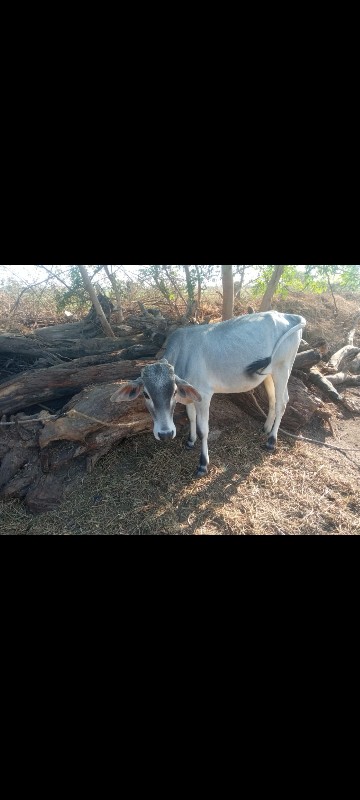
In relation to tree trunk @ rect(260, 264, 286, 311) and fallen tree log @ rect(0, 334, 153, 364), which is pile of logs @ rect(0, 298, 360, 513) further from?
tree trunk @ rect(260, 264, 286, 311)

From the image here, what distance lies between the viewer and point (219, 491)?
4.61m

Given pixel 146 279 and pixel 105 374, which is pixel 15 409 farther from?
pixel 146 279

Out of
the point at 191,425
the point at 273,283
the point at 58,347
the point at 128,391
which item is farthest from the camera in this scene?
the point at 273,283

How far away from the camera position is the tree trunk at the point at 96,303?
6.11 m

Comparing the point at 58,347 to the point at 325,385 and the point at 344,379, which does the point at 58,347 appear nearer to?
the point at 325,385

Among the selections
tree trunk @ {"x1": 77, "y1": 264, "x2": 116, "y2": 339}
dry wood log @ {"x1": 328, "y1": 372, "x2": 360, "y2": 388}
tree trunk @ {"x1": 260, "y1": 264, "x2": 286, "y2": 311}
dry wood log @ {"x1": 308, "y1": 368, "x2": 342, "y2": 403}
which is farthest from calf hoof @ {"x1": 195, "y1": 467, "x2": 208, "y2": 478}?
tree trunk @ {"x1": 260, "y1": 264, "x2": 286, "y2": 311}

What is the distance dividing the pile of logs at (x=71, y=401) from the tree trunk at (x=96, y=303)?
0.22 meters

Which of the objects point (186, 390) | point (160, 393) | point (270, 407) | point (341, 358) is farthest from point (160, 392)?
point (341, 358)

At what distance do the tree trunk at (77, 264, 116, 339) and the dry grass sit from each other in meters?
2.48

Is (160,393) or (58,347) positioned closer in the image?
(160,393)

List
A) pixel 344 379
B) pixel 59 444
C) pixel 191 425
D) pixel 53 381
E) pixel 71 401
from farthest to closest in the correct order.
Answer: pixel 344 379, pixel 191 425, pixel 53 381, pixel 71 401, pixel 59 444

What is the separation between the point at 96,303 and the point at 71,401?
240 cm

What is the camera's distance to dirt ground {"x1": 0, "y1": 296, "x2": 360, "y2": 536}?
4.08 meters

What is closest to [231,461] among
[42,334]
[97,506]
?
[97,506]
